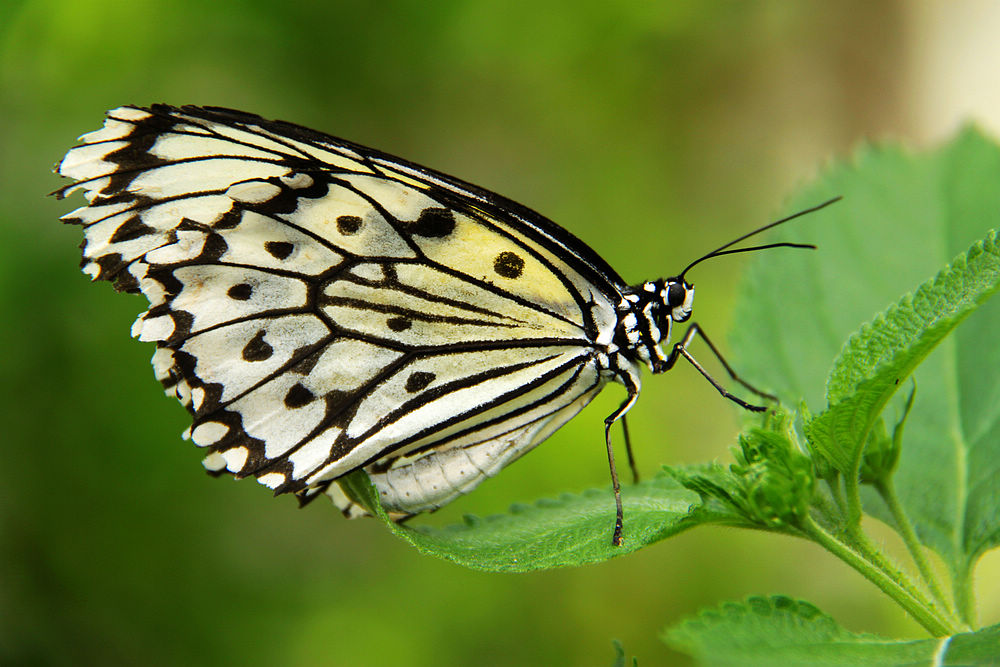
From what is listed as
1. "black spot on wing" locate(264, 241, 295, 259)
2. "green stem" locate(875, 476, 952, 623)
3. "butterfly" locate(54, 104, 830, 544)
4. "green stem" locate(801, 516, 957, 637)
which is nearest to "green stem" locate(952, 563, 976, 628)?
"green stem" locate(875, 476, 952, 623)

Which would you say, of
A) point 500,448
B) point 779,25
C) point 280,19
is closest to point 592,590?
point 500,448

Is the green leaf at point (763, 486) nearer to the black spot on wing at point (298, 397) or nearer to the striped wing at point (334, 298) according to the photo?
the striped wing at point (334, 298)

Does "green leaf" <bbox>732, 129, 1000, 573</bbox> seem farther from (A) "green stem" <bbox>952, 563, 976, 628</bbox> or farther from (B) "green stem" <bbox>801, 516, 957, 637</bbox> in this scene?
(B) "green stem" <bbox>801, 516, 957, 637</bbox>

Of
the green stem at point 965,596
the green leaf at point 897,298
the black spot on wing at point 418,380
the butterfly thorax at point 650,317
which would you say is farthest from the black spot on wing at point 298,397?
the green stem at point 965,596

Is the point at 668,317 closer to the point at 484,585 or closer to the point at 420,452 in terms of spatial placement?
the point at 420,452

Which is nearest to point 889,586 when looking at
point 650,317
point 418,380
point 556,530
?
point 556,530

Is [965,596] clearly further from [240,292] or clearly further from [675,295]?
[240,292]
